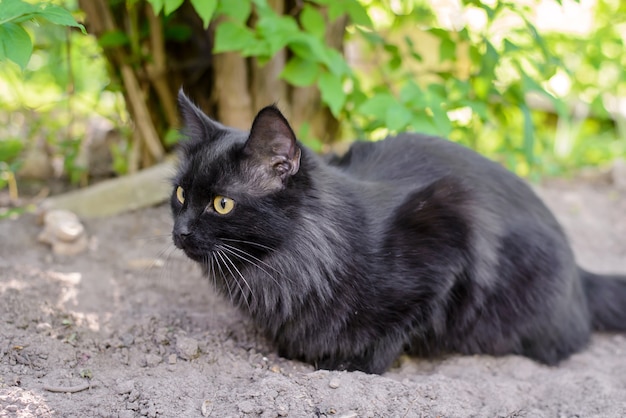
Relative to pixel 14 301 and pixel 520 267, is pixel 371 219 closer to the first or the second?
pixel 520 267

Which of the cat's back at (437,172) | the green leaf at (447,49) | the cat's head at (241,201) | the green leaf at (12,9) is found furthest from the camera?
the green leaf at (447,49)

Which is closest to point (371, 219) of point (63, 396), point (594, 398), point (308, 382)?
point (308, 382)

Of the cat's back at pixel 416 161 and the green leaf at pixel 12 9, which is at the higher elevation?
the green leaf at pixel 12 9

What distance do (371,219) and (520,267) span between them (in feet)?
2.43

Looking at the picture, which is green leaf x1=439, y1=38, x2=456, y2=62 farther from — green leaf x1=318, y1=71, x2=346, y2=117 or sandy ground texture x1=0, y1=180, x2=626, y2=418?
sandy ground texture x1=0, y1=180, x2=626, y2=418

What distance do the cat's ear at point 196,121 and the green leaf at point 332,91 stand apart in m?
0.67

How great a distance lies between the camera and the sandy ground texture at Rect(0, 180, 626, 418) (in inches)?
78.3

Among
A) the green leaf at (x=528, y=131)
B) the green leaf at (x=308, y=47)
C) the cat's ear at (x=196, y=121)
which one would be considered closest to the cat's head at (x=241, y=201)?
the cat's ear at (x=196, y=121)

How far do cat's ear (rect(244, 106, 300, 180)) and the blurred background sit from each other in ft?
2.15

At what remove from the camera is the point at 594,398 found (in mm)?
2338

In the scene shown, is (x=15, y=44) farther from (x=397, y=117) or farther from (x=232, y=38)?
(x=397, y=117)

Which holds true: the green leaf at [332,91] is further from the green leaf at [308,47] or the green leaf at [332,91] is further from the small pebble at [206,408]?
the small pebble at [206,408]

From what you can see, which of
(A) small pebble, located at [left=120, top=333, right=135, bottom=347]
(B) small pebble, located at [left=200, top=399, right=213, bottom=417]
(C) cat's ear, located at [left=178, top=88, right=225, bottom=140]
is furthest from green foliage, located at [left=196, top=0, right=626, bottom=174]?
(B) small pebble, located at [left=200, top=399, right=213, bottom=417]

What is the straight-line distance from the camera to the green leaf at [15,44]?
1900 millimetres
